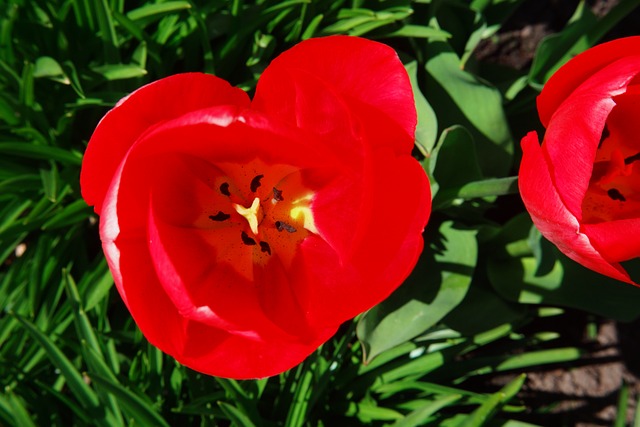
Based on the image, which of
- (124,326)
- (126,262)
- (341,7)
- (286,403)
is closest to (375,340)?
(286,403)

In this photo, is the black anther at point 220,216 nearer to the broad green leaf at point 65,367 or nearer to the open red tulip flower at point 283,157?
the open red tulip flower at point 283,157

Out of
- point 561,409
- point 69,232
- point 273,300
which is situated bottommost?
point 561,409

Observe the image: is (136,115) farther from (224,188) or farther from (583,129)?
(583,129)

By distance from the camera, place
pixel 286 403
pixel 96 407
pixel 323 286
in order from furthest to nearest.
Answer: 1. pixel 286 403
2. pixel 96 407
3. pixel 323 286

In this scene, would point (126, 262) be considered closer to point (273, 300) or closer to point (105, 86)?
point (273, 300)

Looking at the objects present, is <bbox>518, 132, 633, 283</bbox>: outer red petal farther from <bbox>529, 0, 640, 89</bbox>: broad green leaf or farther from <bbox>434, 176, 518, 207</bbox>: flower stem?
<bbox>529, 0, 640, 89</bbox>: broad green leaf

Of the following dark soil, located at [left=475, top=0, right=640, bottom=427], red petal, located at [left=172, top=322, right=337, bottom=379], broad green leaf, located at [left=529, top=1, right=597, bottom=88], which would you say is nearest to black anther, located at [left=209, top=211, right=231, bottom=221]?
red petal, located at [left=172, top=322, right=337, bottom=379]
